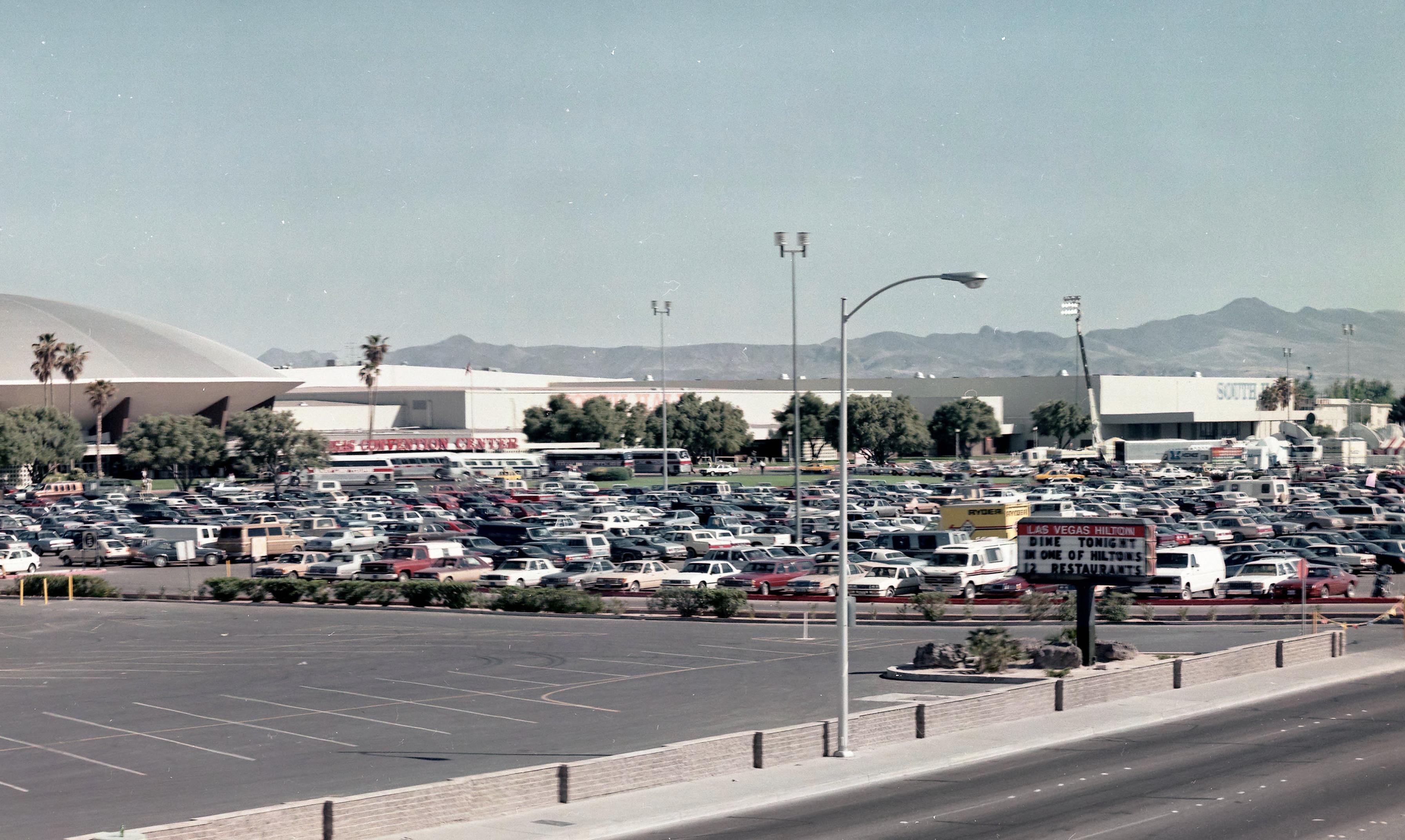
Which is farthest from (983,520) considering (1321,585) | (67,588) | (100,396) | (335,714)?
(100,396)

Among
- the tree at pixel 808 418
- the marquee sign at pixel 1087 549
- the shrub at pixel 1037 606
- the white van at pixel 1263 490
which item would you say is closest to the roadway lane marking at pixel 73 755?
the marquee sign at pixel 1087 549

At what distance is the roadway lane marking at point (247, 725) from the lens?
24.9m

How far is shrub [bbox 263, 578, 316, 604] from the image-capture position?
166 feet

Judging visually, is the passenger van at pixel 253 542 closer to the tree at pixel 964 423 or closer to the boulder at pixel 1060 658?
the boulder at pixel 1060 658

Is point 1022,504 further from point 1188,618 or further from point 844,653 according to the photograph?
point 844,653

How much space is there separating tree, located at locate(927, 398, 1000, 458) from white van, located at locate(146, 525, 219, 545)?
126012 millimetres

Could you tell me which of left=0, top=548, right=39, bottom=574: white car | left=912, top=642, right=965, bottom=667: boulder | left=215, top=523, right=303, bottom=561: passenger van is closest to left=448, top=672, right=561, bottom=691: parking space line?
left=912, top=642, right=965, bottom=667: boulder

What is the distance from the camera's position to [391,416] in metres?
192

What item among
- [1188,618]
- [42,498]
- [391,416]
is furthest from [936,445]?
[1188,618]

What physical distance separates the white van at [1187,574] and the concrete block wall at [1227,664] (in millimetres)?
11333

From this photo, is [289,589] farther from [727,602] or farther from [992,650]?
[992,650]

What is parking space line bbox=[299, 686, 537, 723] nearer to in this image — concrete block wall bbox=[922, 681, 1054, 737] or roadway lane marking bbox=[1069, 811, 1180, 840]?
concrete block wall bbox=[922, 681, 1054, 737]

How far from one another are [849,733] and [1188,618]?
73.9ft

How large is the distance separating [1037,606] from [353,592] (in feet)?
76.2
